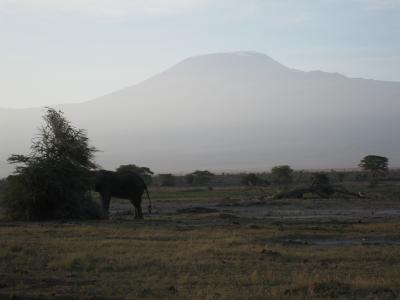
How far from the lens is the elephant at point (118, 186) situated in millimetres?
34344

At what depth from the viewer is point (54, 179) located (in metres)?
31.5

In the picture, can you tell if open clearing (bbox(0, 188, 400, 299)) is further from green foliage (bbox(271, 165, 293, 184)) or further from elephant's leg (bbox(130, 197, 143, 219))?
green foliage (bbox(271, 165, 293, 184))

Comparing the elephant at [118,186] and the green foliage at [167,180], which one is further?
the green foliage at [167,180]

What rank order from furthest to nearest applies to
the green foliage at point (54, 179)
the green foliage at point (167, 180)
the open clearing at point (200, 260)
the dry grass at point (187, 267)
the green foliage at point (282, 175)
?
the green foliage at point (167, 180) → the green foliage at point (282, 175) → the green foliage at point (54, 179) → the open clearing at point (200, 260) → the dry grass at point (187, 267)

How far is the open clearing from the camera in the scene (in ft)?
44.1

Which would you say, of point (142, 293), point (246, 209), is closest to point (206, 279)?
point (142, 293)

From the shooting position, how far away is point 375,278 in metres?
14.6

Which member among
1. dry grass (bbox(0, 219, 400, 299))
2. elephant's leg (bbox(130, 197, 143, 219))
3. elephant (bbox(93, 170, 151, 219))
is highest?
elephant (bbox(93, 170, 151, 219))

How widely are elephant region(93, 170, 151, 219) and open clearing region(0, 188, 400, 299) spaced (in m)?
4.35

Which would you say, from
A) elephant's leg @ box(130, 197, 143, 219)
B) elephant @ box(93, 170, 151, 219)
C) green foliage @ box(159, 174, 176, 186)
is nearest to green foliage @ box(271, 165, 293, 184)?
green foliage @ box(159, 174, 176, 186)

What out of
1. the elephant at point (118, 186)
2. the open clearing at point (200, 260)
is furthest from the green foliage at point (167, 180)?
the open clearing at point (200, 260)

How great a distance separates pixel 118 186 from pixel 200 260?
701 inches

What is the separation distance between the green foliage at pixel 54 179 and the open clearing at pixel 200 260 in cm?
231

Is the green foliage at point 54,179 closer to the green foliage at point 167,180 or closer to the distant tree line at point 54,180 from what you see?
the distant tree line at point 54,180
